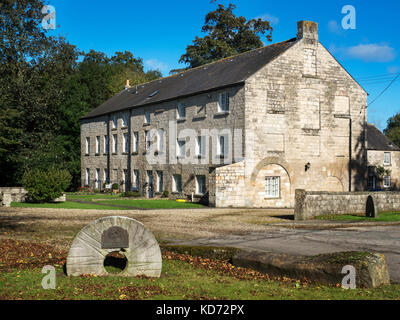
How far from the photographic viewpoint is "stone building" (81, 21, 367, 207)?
2756 centimetres

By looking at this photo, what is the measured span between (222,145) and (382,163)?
25688mm

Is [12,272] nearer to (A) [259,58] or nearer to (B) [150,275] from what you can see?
(B) [150,275]

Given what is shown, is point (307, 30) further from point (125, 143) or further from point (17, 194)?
point (17, 194)

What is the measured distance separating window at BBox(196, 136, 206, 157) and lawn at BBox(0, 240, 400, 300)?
68.6 feet

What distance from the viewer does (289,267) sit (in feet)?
28.1

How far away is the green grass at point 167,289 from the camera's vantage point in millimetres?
6902

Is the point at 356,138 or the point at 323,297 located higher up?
the point at 356,138

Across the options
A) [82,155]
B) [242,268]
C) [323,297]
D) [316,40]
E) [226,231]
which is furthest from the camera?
[82,155]

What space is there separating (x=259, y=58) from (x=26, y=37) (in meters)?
24.1

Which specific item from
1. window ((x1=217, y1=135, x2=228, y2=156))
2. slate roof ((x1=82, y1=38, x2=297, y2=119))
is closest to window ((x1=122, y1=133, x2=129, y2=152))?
slate roof ((x1=82, y1=38, x2=297, y2=119))

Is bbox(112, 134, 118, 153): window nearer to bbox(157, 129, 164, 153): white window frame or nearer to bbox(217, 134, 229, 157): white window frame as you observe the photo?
bbox(157, 129, 164, 153): white window frame

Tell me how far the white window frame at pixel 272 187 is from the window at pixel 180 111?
322 inches

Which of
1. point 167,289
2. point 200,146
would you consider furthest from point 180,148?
point 167,289
